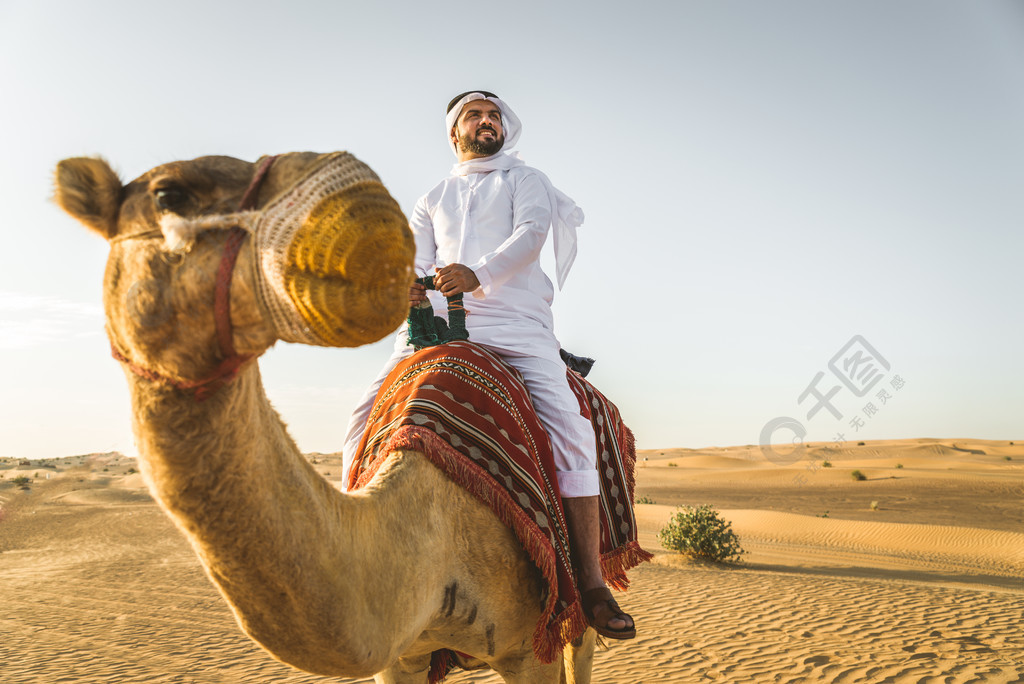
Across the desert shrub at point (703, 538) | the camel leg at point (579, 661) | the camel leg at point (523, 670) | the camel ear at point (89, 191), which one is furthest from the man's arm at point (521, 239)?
the desert shrub at point (703, 538)

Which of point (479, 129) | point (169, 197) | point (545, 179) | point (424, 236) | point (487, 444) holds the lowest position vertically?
point (487, 444)

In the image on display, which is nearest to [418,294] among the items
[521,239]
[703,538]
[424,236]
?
[521,239]

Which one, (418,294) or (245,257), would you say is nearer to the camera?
(245,257)

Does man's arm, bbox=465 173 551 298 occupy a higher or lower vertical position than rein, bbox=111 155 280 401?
higher

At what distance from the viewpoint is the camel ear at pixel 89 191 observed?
1420 mm

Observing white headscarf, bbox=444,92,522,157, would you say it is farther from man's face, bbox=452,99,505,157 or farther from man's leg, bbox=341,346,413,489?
man's leg, bbox=341,346,413,489

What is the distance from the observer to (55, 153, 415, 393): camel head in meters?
1.32

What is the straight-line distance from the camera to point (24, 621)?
10.1 meters

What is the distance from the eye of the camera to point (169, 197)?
1393 millimetres

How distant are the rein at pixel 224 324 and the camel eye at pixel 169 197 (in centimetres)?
6

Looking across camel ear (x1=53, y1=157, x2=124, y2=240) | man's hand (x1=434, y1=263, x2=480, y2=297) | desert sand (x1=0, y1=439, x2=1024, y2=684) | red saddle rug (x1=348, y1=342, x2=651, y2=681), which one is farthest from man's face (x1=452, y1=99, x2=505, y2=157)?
desert sand (x1=0, y1=439, x2=1024, y2=684)

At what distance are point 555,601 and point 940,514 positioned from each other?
89.4 feet

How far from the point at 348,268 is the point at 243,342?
11.3 inches

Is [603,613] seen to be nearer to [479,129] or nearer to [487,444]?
[487,444]
